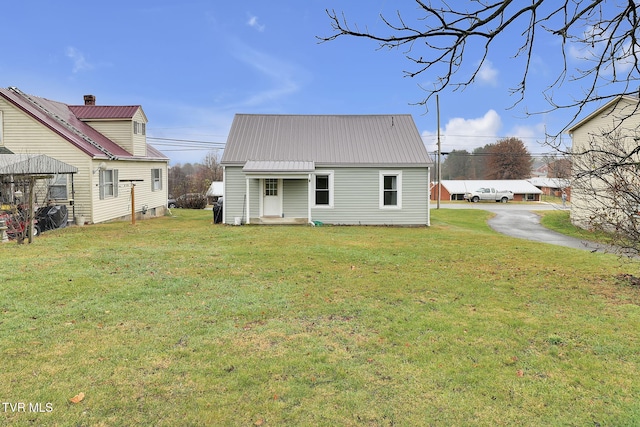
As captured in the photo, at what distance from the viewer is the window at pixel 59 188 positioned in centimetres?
1427

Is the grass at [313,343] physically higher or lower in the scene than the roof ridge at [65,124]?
lower

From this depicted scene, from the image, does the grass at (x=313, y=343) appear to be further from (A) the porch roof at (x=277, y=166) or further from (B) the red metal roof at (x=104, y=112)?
(B) the red metal roof at (x=104, y=112)

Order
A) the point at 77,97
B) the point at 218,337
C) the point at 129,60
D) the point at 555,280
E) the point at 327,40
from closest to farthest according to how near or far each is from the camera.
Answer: the point at 327,40 → the point at 218,337 → the point at 555,280 → the point at 129,60 → the point at 77,97

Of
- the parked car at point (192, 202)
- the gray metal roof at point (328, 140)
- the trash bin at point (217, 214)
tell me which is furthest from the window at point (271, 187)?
the parked car at point (192, 202)

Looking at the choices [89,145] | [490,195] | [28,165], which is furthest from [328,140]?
[490,195]

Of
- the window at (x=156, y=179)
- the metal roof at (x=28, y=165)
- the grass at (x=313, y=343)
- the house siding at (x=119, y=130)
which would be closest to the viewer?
the grass at (x=313, y=343)

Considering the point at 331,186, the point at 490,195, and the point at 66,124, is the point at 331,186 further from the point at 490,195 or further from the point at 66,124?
the point at 490,195

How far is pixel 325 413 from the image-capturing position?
2875 mm

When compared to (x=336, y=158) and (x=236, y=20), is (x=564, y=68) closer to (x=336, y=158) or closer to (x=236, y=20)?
(x=236, y=20)

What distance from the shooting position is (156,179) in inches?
853

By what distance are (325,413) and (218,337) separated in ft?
5.84

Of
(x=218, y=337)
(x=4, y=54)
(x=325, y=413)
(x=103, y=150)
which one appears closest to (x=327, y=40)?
(x=325, y=413)

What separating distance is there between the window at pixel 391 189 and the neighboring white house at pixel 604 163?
20.6 ft

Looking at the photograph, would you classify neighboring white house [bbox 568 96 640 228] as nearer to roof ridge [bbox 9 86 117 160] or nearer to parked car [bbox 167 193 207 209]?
roof ridge [bbox 9 86 117 160]
